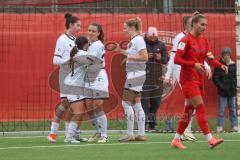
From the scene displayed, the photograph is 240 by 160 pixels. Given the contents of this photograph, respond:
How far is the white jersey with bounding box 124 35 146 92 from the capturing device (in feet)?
44.1

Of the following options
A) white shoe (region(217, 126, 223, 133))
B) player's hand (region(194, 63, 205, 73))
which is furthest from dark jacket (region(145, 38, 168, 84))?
player's hand (region(194, 63, 205, 73))

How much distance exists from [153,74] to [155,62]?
0.31 meters

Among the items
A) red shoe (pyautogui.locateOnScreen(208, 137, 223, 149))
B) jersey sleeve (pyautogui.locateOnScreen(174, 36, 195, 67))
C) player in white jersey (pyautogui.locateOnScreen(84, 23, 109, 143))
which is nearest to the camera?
red shoe (pyautogui.locateOnScreen(208, 137, 223, 149))

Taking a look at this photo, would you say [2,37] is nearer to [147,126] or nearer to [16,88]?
[16,88]

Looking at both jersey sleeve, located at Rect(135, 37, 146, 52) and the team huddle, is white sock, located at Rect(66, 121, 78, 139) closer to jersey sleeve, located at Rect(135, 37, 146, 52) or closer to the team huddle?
the team huddle

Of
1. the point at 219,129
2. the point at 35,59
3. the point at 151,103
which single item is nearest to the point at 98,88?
the point at 219,129

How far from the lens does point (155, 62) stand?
18062 mm

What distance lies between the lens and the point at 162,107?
1873 cm

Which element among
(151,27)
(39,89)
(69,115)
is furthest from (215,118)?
(69,115)

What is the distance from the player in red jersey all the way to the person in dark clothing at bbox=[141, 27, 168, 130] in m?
5.52

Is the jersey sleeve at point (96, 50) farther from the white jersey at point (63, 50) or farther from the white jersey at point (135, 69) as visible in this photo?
the white jersey at point (135, 69)

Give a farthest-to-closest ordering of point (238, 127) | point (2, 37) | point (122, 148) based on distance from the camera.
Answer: point (2, 37) → point (238, 127) → point (122, 148)

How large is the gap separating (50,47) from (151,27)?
2324mm

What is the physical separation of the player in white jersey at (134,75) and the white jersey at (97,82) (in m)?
0.41
